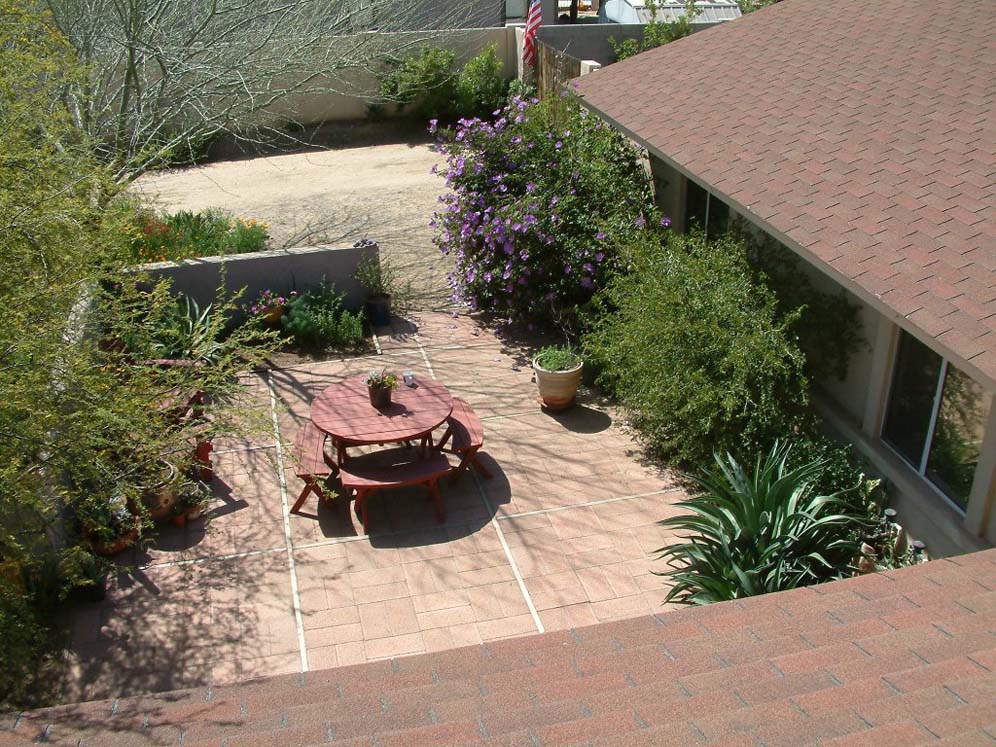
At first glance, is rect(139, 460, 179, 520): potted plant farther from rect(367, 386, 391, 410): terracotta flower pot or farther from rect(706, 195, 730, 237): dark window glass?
rect(706, 195, 730, 237): dark window glass

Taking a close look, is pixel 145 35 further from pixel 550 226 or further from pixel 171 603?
pixel 171 603

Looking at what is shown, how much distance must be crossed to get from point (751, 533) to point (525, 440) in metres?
3.13

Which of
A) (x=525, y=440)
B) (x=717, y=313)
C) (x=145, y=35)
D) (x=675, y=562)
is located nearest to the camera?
(x=675, y=562)

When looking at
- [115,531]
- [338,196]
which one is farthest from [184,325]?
[338,196]

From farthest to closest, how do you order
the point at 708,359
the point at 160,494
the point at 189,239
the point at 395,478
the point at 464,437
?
the point at 189,239 → the point at 464,437 → the point at 708,359 → the point at 395,478 → the point at 160,494

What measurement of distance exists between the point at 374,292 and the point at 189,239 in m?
2.64

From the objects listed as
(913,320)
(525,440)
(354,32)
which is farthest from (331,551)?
(354,32)

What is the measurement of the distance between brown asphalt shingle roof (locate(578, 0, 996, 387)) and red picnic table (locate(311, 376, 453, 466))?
3.14m

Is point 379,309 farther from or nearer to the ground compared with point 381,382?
nearer to the ground

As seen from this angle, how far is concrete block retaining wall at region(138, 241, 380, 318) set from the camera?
37.6 ft

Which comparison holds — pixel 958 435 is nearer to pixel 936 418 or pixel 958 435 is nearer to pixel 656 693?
pixel 936 418

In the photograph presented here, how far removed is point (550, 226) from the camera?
11.2 m

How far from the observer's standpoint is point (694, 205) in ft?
36.6

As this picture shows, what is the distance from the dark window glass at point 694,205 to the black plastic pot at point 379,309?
374cm
